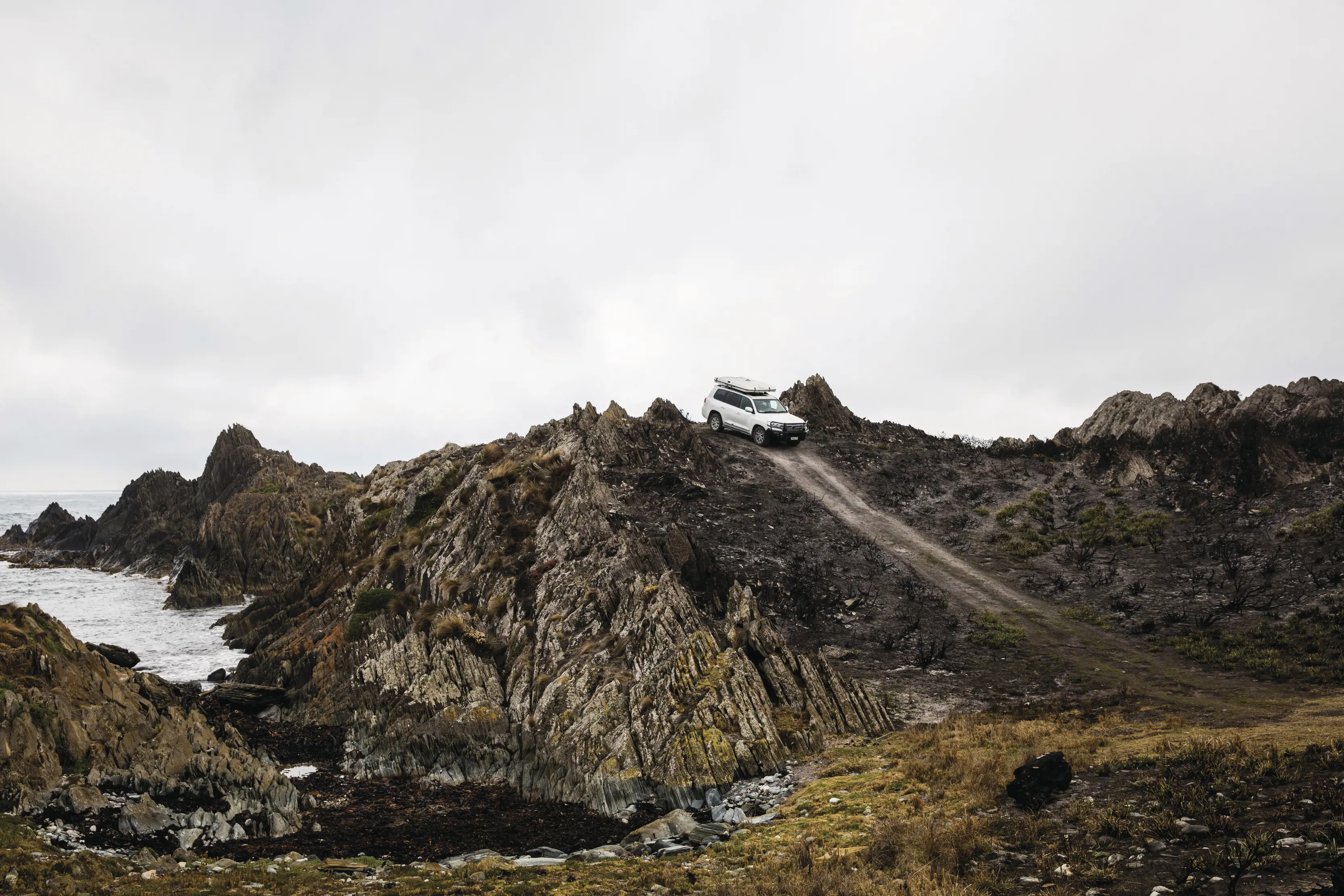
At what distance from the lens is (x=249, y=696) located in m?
25.1

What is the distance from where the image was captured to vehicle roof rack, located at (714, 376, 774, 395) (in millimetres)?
40969

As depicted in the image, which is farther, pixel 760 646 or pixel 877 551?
pixel 877 551

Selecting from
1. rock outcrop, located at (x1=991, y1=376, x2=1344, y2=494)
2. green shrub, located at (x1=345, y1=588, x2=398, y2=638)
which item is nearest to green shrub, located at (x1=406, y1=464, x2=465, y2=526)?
green shrub, located at (x1=345, y1=588, x2=398, y2=638)

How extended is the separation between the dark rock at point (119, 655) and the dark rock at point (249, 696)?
249 inches

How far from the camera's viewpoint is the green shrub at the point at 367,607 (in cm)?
2561

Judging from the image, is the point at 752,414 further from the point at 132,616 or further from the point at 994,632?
the point at 132,616

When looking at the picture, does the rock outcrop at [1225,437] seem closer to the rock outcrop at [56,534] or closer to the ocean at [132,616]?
the ocean at [132,616]

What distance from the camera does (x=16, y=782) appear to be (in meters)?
11.7

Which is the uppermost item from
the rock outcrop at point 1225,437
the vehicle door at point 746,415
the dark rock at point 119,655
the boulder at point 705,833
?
the vehicle door at point 746,415

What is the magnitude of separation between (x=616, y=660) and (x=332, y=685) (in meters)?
11.0

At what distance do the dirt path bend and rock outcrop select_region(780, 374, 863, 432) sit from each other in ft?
31.6

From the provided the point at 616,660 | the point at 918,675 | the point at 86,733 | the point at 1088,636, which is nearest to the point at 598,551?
the point at 616,660

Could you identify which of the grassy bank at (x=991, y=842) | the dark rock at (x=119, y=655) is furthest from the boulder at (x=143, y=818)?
the dark rock at (x=119, y=655)

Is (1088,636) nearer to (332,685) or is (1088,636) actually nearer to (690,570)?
(690,570)
